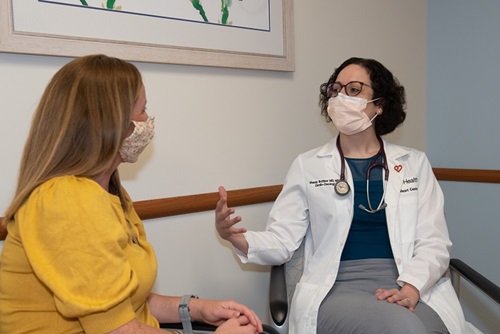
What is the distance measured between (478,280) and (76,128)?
1.32 meters

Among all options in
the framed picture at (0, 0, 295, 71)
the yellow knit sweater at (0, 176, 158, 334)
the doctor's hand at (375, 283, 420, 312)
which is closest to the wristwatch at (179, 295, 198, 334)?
the yellow knit sweater at (0, 176, 158, 334)

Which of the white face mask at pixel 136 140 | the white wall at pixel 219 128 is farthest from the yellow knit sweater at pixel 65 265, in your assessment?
the white wall at pixel 219 128

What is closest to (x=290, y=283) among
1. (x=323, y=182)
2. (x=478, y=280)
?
(x=323, y=182)

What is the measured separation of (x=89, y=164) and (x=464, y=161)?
208 centimetres

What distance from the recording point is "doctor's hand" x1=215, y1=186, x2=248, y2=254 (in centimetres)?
152

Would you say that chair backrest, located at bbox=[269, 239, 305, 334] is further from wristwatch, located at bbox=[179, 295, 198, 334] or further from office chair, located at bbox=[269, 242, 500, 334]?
wristwatch, located at bbox=[179, 295, 198, 334]

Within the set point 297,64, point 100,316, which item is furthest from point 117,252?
point 297,64

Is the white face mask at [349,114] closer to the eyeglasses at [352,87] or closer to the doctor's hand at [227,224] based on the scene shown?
the eyeglasses at [352,87]

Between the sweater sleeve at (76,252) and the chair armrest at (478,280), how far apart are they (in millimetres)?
1077

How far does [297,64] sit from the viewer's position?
81.4 inches

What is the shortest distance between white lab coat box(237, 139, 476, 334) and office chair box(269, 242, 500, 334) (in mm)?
43

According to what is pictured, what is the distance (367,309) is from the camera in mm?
1442

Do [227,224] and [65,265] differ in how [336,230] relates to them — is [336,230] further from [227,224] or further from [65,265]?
[65,265]

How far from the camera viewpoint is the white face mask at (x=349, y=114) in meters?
1.74
